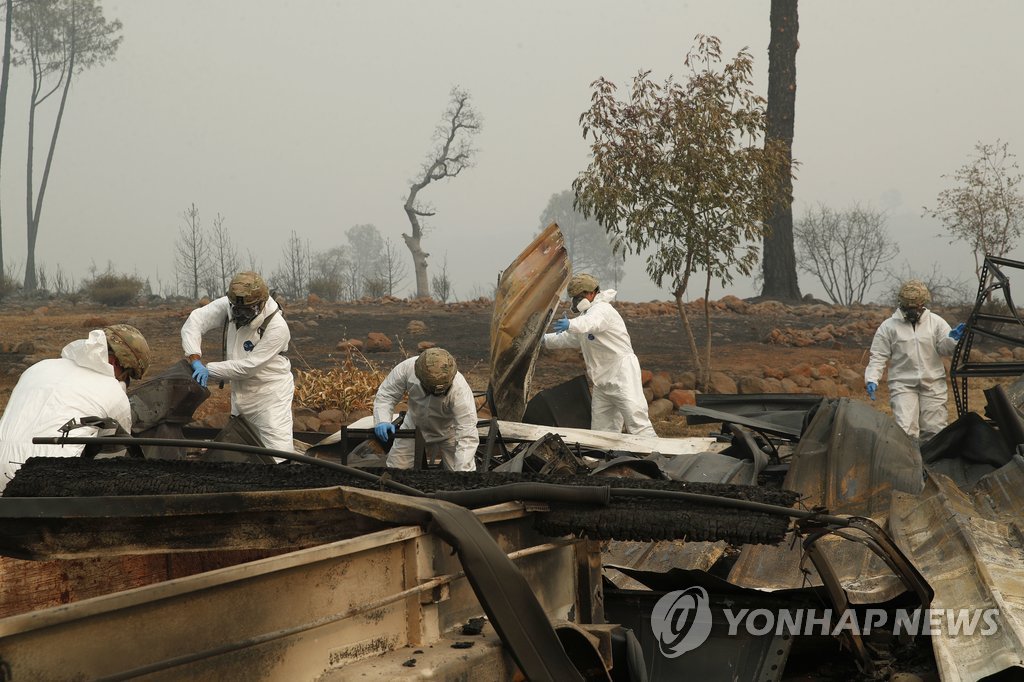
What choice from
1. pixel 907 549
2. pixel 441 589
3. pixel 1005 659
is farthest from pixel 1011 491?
pixel 441 589

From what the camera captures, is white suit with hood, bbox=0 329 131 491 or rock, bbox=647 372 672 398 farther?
rock, bbox=647 372 672 398

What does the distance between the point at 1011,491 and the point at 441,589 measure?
13.0 ft

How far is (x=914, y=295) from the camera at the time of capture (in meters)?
9.31

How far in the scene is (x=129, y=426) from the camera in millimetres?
5414

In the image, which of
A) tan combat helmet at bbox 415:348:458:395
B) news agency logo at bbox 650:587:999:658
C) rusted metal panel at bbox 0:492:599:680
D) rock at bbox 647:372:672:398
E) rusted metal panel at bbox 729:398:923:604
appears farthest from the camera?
rock at bbox 647:372:672:398

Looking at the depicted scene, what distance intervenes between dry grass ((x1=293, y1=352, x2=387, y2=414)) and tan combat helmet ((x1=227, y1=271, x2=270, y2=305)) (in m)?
4.58

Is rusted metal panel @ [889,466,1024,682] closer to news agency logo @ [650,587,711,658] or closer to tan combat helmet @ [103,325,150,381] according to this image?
news agency logo @ [650,587,711,658]

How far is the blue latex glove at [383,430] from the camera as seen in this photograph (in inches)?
278

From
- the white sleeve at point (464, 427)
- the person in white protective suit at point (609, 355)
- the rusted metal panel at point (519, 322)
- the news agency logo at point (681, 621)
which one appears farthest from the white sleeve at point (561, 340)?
the news agency logo at point (681, 621)

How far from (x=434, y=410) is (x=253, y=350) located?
1.45m

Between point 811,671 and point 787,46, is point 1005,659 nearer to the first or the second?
point 811,671

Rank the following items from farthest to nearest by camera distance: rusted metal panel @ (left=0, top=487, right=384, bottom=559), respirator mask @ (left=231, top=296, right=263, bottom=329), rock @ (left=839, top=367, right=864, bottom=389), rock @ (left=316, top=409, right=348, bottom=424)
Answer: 1. rock @ (left=839, top=367, right=864, bottom=389)
2. rock @ (left=316, top=409, right=348, bottom=424)
3. respirator mask @ (left=231, top=296, right=263, bottom=329)
4. rusted metal panel @ (left=0, top=487, right=384, bottom=559)

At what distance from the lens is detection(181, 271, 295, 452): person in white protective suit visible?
7.33 meters

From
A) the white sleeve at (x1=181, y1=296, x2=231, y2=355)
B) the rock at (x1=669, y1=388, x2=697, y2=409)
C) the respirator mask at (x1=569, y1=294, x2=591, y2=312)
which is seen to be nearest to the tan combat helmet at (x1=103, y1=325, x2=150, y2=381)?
the white sleeve at (x1=181, y1=296, x2=231, y2=355)
